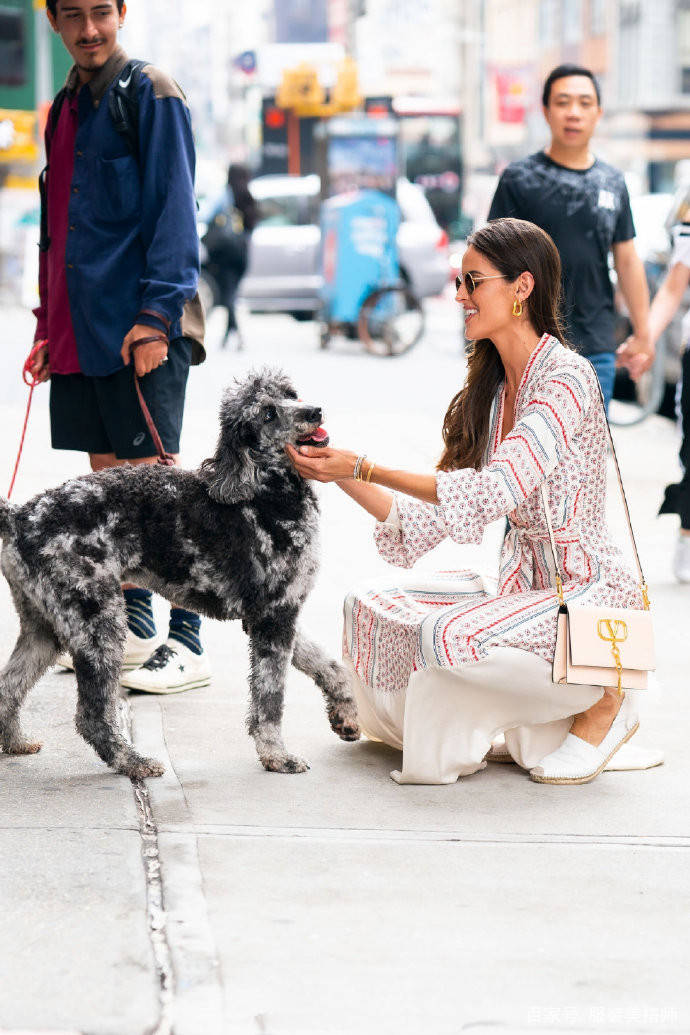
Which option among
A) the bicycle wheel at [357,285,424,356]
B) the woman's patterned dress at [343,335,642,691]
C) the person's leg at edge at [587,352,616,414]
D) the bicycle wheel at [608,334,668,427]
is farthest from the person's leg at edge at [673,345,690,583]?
the bicycle wheel at [357,285,424,356]

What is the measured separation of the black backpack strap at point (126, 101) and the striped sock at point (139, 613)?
147 centimetres

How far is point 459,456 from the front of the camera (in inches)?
174

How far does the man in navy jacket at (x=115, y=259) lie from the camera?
454 centimetres

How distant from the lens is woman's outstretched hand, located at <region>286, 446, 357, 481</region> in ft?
12.7

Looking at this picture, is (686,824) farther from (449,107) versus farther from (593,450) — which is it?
(449,107)

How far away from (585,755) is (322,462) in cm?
111

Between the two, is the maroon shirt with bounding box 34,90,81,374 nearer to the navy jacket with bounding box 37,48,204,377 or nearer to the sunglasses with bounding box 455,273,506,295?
the navy jacket with bounding box 37,48,204,377

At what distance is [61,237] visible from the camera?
15.6 feet

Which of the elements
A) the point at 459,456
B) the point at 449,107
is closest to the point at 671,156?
the point at 449,107

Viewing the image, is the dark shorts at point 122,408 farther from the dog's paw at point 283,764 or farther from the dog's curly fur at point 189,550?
the dog's paw at point 283,764

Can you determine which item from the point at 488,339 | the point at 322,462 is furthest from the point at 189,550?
the point at 488,339

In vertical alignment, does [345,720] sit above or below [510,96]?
below

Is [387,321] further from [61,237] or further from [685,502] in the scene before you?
[61,237]

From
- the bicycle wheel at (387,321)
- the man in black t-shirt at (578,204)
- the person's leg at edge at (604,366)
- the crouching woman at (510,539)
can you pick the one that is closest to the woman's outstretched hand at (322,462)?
the crouching woman at (510,539)
